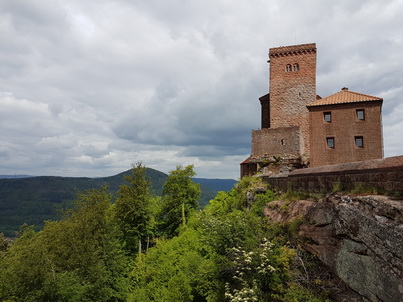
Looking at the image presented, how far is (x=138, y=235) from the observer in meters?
28.8

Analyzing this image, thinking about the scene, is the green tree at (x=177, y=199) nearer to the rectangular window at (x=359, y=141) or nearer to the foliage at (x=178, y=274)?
the foliage at (x=178, y=274)

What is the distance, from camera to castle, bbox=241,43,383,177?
22.2 m

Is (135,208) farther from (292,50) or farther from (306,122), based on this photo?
(292,50)

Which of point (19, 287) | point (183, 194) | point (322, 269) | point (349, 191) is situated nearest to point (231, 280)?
point (322, 269)

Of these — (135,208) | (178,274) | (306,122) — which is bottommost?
(178,274)

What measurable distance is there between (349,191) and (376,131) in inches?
674

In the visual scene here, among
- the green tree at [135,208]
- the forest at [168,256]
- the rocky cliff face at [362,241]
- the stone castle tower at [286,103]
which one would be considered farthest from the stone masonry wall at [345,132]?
the green tree at [135,208]

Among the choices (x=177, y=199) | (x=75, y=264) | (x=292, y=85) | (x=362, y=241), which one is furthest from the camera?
(x=177, y=199)

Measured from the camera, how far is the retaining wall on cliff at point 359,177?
6879 mm

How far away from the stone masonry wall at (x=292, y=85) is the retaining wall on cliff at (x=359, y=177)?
60.4 feet

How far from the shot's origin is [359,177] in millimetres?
8266

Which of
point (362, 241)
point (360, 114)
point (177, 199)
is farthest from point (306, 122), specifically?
point (362, 241)

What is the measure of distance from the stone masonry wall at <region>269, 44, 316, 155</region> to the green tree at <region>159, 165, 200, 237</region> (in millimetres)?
13693

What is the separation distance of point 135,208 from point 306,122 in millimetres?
22282
